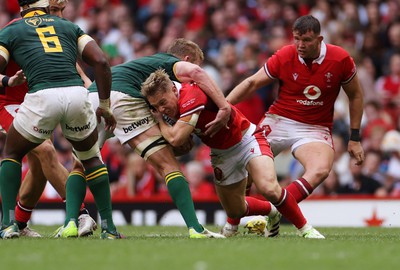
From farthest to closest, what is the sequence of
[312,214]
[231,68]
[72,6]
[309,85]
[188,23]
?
[72,6] → [188,23] → [231,68] → [312,214] → [309,85]

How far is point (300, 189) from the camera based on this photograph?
33.4ft

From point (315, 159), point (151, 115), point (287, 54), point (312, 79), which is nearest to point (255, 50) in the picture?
point (287, 54)

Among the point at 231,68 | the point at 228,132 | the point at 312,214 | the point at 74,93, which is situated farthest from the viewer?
the point at 231,68

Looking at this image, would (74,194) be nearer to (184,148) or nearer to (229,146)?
(184,148)

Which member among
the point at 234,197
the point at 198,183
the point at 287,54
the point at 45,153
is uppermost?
the point at 287,54

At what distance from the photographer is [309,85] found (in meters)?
10.8

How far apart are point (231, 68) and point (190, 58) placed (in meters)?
7.00

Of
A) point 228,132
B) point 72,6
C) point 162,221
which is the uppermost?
point 228,132

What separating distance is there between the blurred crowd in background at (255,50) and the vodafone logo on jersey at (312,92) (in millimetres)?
4115

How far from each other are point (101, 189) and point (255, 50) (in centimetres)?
830

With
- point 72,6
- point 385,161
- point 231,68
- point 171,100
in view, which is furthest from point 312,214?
point 72,6

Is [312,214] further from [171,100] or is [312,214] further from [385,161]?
[171,100]

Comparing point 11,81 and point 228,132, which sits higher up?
point 11,81

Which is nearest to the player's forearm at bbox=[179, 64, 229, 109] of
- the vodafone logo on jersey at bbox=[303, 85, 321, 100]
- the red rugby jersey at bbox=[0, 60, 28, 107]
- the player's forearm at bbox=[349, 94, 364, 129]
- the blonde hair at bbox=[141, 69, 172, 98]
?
the blonde hair at bbox=[141, 69, 172, 98]
